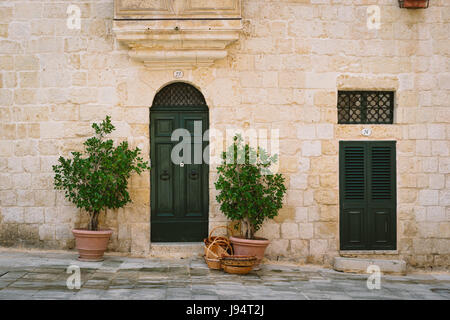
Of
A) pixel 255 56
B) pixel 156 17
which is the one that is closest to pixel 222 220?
pixel 255 56

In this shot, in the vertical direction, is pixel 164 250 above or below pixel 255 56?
below

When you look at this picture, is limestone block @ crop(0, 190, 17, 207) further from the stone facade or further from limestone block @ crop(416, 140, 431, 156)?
limestone block @ crop(416, 140, 431, 156)

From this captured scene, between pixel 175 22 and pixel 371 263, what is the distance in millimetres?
4822

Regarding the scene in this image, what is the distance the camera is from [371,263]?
7672 millimetres

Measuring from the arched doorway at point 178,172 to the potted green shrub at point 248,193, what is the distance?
62 cm

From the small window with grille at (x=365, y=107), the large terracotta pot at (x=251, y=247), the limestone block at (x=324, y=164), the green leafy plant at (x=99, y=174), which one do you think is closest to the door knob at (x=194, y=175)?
the green leafy plant at (x=99, y=174)

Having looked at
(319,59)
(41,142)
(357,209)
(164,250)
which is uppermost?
(319,59)

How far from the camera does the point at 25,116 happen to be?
7.96m

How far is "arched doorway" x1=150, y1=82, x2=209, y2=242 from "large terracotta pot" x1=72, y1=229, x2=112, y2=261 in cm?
95

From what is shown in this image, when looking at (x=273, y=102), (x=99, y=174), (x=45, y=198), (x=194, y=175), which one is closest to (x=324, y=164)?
(x=273, y=102)

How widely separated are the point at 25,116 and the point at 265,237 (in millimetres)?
4369

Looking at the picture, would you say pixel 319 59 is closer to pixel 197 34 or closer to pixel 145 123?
pixel 197 34

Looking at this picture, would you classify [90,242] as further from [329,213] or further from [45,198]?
[329,213]

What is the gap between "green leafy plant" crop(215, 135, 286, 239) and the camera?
23.9ft
